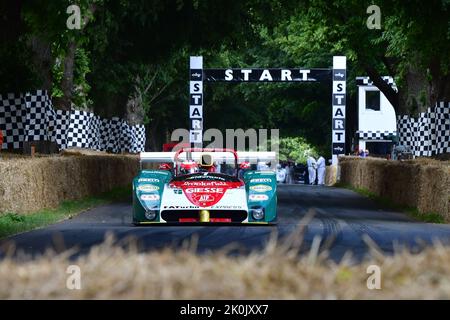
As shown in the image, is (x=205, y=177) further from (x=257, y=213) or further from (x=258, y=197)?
(x=257, y=213)

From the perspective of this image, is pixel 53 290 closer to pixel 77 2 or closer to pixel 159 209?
pixel 159 209

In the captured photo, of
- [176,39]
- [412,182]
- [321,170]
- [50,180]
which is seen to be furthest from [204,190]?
[321,170]

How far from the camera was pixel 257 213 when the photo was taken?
17.2 meters

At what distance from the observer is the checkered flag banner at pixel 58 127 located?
24.7 meters

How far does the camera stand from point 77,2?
21781 mm

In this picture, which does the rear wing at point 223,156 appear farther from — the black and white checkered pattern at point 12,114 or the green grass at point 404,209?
the black and white checkered pattern at point 12,114

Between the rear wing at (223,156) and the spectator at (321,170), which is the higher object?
the rear wing at (223,156)

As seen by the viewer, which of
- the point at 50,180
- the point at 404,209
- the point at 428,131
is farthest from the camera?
the point at 428,131

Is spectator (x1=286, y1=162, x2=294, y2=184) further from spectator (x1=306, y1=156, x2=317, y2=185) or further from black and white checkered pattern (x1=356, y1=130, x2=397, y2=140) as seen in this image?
spectator (x1=306, y1=156, x2=317, y2=185)

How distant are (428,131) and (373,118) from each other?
3506 cm

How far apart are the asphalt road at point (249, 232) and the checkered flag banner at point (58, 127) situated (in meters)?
2.94

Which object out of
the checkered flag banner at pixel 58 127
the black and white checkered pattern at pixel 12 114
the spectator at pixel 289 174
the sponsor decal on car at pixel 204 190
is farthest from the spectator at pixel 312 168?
the sponsor decal on car at pixel 204 190

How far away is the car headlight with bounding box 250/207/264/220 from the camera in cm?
1717
